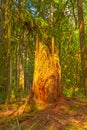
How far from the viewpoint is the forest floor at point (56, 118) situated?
7.11m

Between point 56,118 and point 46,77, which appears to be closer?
point 56,118

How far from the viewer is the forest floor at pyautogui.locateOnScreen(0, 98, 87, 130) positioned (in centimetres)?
711

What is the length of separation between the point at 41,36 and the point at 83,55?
408 cm

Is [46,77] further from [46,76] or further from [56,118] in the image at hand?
[56,118]

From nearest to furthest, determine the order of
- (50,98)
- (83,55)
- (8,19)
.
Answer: (50,98) → (8,19) → (83,55)

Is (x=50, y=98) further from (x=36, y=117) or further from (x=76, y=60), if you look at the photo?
(x=76, y=60)

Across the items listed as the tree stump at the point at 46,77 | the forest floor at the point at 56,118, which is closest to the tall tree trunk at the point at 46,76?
the tree stump at the point at 46,77

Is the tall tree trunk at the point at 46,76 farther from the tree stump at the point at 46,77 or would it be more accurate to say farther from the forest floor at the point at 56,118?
the forest floor at the point at 56,118

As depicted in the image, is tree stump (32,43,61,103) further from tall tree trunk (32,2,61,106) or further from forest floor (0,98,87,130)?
forest floor (0,98,87,130)

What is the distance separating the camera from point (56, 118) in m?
7.57

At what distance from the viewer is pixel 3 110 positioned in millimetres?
10008

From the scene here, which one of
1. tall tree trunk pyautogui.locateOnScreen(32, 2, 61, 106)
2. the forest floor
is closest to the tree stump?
tall tree trunk pyautogui.locateOnScreen(32, 2, 61, 106)

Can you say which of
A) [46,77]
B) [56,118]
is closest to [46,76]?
[46,77]

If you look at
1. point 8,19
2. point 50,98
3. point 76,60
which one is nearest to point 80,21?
point 8,19
